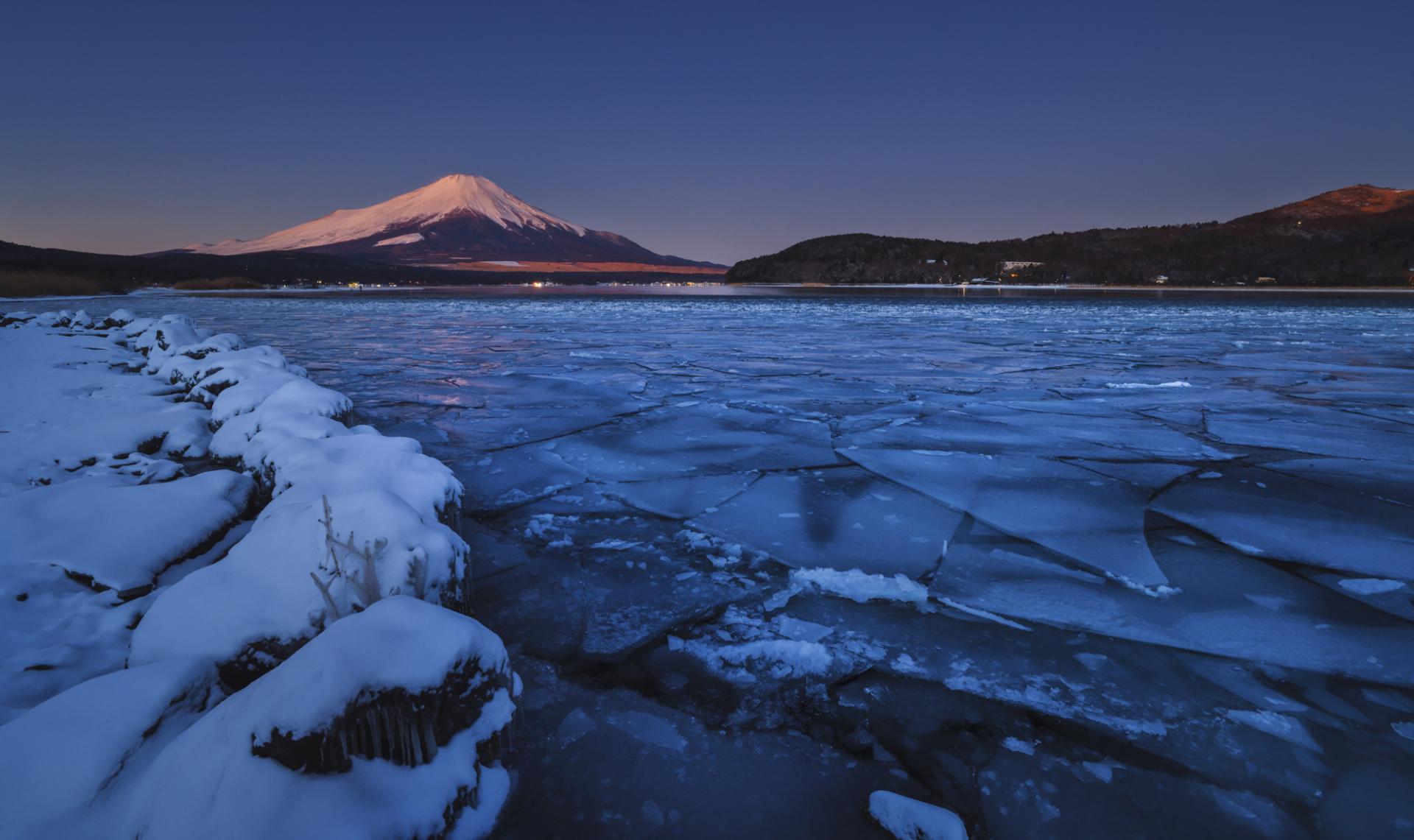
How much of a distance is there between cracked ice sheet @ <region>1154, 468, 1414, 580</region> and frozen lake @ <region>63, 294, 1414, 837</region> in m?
0.01

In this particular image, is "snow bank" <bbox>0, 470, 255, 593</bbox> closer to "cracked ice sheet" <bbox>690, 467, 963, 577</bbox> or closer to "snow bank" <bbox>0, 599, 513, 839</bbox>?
"snow bank" <bbox>0, 599, 513, 839</bbox>

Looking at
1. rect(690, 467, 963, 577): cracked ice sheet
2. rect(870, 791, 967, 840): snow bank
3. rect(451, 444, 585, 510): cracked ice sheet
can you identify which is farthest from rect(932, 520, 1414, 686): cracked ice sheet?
rect(451, 444, 585, 510): cracked ice sheet

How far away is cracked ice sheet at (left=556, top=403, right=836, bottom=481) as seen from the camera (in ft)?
8.87

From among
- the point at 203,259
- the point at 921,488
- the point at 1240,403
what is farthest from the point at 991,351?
the point at 203,259

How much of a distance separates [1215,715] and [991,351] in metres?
6.46

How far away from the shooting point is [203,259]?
321 feet

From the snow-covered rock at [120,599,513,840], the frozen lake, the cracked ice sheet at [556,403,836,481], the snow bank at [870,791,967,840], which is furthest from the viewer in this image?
the cracked ice sheet at [556,403,836,481]

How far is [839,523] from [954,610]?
1.90ft

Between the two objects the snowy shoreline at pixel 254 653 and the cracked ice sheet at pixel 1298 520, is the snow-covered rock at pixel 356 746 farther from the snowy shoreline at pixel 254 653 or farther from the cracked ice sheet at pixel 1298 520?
the cracked ice sheet at pixel 1298 520

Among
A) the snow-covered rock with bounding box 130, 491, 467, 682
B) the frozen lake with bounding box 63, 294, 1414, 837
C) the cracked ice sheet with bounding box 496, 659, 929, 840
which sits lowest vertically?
the cracked ice sheet with bounding box 496, 659, 929, 840

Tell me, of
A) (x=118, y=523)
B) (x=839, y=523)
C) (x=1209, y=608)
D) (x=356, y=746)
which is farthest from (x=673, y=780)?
(x=118, y=523)

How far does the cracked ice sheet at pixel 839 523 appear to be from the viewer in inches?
72.3

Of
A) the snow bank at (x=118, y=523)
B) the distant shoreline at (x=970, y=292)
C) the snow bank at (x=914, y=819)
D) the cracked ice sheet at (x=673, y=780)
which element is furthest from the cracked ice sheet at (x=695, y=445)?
the distant shoreline at (x=970, y=292)

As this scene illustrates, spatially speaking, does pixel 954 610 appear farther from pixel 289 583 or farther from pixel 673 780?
pixel 289 583
